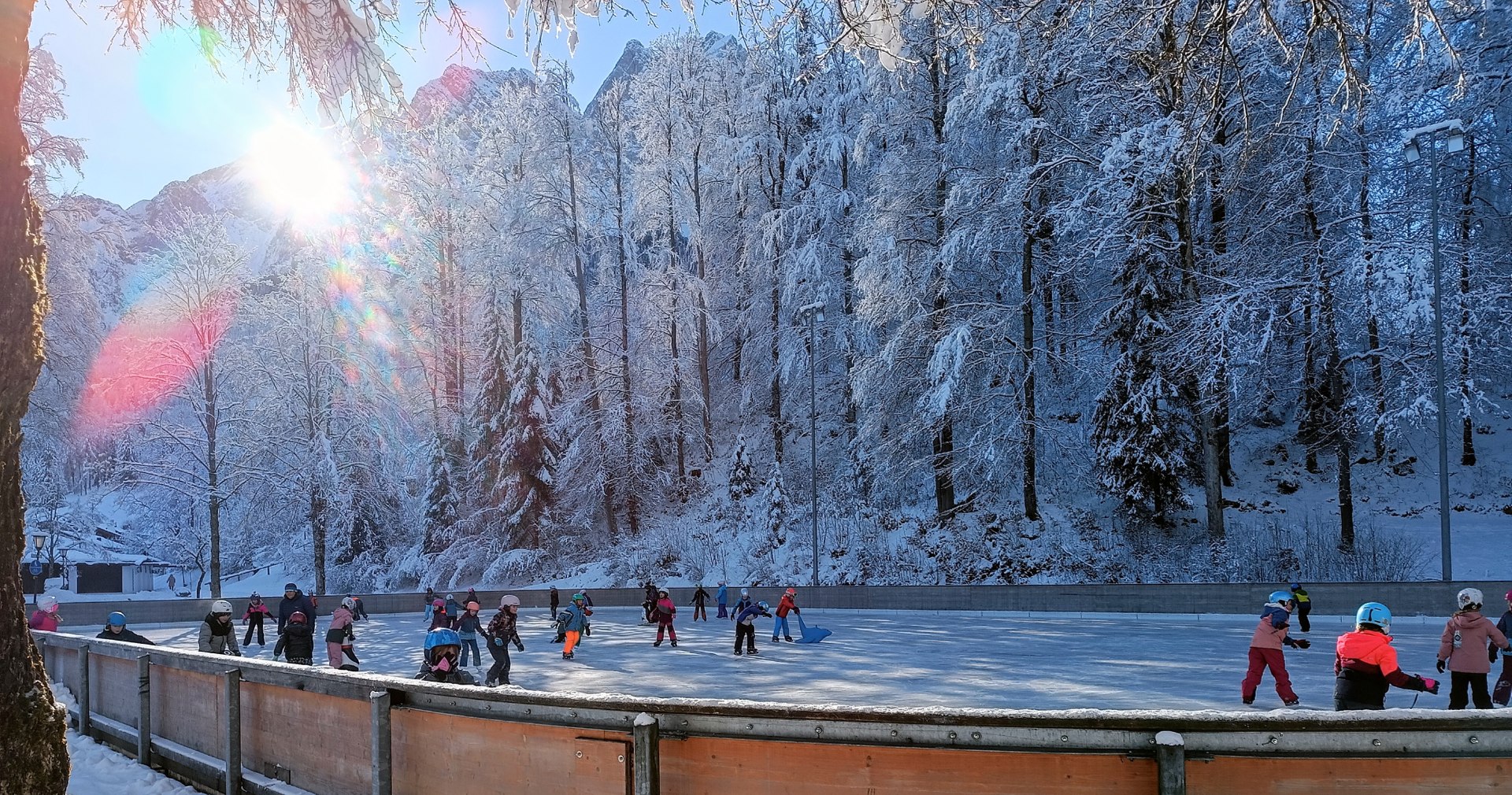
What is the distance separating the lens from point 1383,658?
765 centimetres

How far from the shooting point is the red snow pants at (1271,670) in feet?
37.5

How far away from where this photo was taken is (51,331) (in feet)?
114

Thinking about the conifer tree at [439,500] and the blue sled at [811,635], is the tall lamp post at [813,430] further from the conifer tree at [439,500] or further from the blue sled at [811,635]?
the conifer tree at [439,500]

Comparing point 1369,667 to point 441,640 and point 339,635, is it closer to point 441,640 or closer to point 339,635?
point 441,640

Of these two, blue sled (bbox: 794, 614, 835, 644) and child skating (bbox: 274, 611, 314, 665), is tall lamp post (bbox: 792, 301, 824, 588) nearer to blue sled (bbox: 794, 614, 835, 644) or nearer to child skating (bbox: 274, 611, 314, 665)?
blue sled (bbox: 794, 614, 835, 644)

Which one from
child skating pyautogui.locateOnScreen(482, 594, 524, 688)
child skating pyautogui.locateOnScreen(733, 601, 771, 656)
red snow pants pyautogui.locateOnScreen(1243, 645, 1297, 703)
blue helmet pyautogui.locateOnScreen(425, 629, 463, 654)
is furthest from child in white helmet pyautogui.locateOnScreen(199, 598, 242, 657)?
red snow pants pyautogui.locateOnScreen(1243, 645, 1297, 703)

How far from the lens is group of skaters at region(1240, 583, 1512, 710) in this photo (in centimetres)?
771

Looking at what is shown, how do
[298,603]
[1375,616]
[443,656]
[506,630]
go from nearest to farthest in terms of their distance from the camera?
[1375,616] < [443,656] < [506,630] < [298,603]

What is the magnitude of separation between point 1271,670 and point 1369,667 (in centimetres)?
402

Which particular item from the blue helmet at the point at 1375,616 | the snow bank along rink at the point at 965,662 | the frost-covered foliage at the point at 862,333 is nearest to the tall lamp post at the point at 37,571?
the frost-covered foliage at the point at 862,333

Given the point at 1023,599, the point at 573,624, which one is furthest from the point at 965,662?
Result: the point at 1023,599

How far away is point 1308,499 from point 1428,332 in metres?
7.53

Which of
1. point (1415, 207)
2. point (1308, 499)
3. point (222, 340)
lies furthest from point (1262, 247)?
point (222, 340)

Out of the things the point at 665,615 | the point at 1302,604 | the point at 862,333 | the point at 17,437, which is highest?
the point at 862,333
